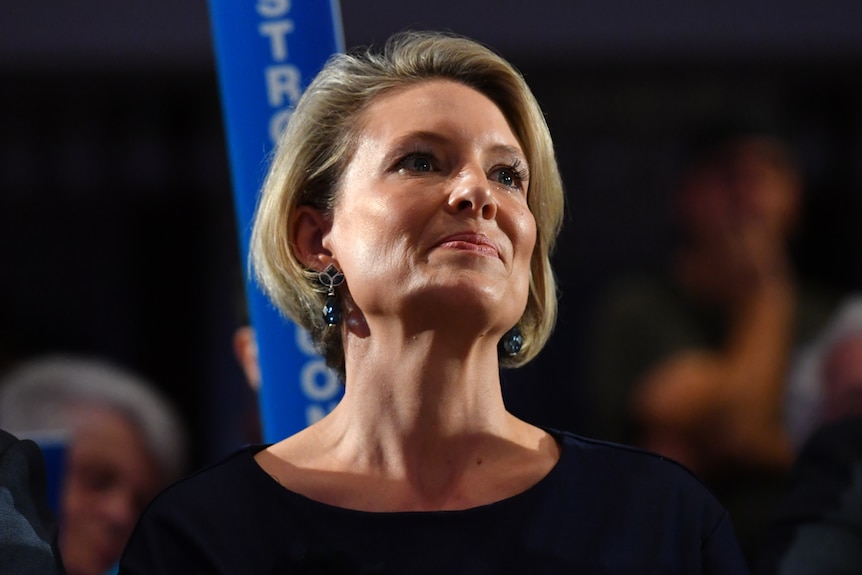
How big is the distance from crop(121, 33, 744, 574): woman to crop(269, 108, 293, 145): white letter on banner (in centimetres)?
16

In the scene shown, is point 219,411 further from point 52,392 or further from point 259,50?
point 259,50

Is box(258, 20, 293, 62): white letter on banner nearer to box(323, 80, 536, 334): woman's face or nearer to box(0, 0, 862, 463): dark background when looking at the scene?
box(323, 80, 536, 334): woman's face

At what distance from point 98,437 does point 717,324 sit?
69.2 inches

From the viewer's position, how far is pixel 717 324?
3.86 meters

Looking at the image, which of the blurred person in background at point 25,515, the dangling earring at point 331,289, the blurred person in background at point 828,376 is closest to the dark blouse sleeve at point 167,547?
the blurred person in background at point 25,515

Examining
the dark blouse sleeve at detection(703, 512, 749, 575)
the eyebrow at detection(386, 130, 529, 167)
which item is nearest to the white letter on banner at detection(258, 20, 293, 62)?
the eyebrow at detection(386, 130, 529, 167)

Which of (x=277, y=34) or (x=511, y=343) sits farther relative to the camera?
(x=277, y=34)

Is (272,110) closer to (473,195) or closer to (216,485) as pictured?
(473,195)

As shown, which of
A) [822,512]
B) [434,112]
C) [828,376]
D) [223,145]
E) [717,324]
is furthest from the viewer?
[223,145]

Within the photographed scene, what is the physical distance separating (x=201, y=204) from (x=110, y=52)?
563 millimetres

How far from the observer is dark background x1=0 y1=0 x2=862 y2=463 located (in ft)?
13.7

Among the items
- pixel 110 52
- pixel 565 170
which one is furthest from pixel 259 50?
pixel 565 170

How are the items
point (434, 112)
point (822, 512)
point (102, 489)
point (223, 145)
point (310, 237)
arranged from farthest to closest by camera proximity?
point (223, 145) < point (102, 489) < point (822, 512) < point (310, 237) < point (434, 112)

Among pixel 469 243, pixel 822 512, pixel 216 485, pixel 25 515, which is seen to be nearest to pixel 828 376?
pixel 822 512
